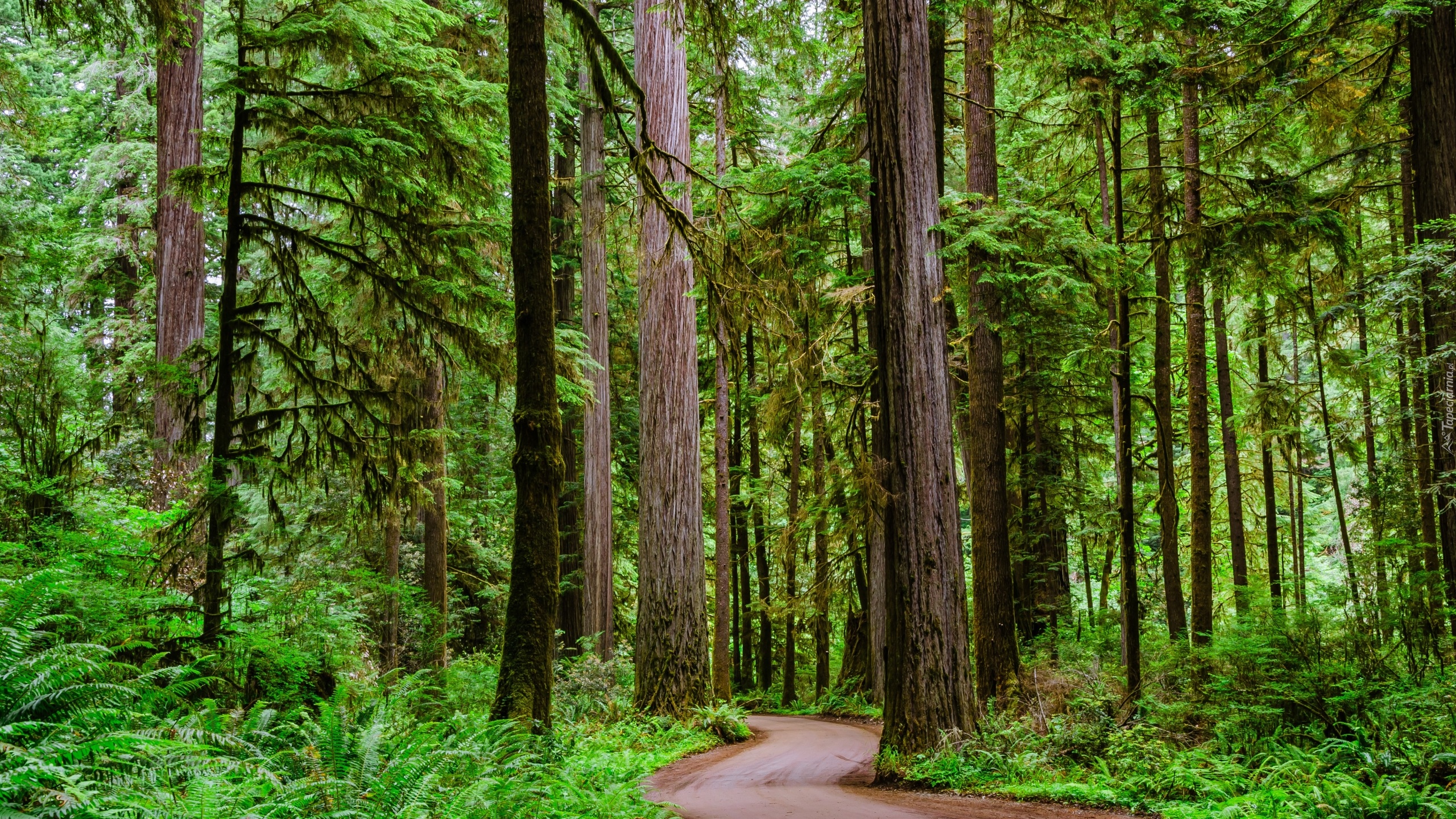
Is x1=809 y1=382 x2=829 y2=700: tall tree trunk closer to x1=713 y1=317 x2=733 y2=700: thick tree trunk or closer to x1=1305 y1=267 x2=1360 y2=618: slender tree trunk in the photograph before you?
x1=713 y1=317 x2=733 y2=700: thick tree trunk

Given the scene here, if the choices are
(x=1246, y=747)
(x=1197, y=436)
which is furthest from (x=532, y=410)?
(x=1197, y=436)

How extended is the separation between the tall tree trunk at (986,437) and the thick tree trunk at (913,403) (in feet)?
11.1

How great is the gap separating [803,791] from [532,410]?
13.5ft

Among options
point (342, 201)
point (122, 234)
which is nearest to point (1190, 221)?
point (342, 201)

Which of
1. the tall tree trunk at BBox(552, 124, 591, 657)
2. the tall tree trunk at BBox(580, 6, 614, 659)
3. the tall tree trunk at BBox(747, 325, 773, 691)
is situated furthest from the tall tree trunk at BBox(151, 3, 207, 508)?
the tall tree trunk at BBox(747, 325, 773, 691)

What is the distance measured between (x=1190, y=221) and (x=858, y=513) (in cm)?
716

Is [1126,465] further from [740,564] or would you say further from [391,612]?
[740,564]

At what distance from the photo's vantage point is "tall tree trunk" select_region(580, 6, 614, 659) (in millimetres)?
15484

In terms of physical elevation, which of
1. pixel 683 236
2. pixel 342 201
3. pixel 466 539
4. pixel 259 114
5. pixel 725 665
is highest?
pixel 259 114

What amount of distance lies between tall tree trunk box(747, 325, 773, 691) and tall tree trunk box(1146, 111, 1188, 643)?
11.4 m

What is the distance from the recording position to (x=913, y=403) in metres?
8.41

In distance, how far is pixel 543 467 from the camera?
6492mm

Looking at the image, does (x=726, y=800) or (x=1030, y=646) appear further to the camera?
(x=1030, y=646)

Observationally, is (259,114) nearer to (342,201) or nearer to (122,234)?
(342,201)
